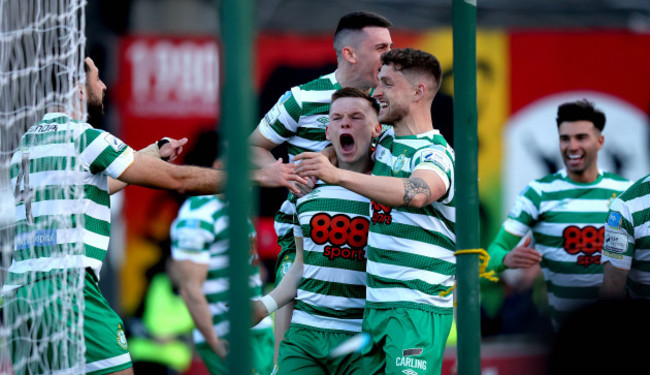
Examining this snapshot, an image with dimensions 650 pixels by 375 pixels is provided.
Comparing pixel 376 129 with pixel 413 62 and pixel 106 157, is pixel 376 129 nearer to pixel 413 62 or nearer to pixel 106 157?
pixel 413 62

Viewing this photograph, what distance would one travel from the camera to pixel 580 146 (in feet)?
22.2

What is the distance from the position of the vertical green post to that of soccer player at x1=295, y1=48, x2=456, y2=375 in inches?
67.3

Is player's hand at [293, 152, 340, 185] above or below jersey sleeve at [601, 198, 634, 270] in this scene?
above

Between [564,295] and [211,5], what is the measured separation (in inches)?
287

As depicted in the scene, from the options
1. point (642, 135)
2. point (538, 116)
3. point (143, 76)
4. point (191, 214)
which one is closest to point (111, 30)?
point (143, 76)

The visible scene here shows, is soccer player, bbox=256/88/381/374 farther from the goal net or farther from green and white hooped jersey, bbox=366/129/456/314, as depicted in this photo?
the goal net

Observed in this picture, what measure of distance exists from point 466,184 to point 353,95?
1067 mm

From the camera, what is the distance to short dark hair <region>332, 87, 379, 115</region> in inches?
196

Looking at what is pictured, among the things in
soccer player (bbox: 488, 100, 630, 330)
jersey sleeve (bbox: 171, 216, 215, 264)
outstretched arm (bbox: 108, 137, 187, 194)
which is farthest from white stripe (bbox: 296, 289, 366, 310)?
jersey sleeve (bbox: 171, 216, 215, 264)

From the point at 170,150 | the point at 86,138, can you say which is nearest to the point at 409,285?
the point at 170,150

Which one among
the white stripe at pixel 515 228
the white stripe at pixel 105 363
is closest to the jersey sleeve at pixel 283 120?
the white stripe at pixel 105 363

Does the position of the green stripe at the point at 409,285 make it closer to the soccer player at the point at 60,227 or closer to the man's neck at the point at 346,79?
the soccer player at the point at 60,227

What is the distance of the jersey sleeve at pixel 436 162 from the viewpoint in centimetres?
447

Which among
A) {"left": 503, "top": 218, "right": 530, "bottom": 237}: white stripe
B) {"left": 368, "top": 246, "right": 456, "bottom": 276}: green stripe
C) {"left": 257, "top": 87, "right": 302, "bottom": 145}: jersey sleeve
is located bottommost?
{"left": 368, "top": 246, "right": 456, "bottom": 276}: green stripe
